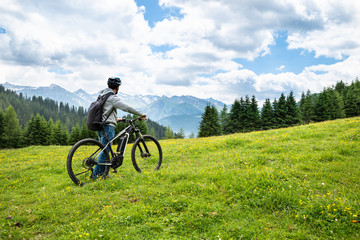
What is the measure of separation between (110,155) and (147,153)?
5.36 feet

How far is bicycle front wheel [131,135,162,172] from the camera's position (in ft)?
28.2

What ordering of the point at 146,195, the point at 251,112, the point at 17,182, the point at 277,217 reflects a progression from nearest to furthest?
the point at 277,217 < the point at 146,195 < the point at 17,182 < the point at 251,112

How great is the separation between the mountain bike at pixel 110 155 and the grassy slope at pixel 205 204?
55 centimetres

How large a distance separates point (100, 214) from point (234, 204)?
375cm

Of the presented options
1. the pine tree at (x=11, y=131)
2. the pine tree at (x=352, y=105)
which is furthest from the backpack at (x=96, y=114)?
the pine tree at (x=11, y=131)

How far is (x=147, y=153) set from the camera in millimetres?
8883

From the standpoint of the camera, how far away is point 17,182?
8828 mm

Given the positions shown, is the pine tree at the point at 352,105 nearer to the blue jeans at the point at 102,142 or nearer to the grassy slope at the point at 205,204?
the grassy slope at the point at 205,204

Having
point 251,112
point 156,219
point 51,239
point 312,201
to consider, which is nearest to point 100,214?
point 51,239

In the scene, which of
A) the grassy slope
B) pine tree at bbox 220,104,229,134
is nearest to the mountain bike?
the grassy slope

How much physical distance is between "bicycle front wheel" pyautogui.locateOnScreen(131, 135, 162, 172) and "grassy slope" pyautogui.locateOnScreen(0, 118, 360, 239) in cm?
94

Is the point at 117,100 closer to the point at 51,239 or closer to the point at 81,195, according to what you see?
the point at 81,195

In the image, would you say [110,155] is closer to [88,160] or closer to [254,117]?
[88,160]

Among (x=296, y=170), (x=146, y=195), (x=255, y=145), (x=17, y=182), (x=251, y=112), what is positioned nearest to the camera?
(x=146, y=195)
